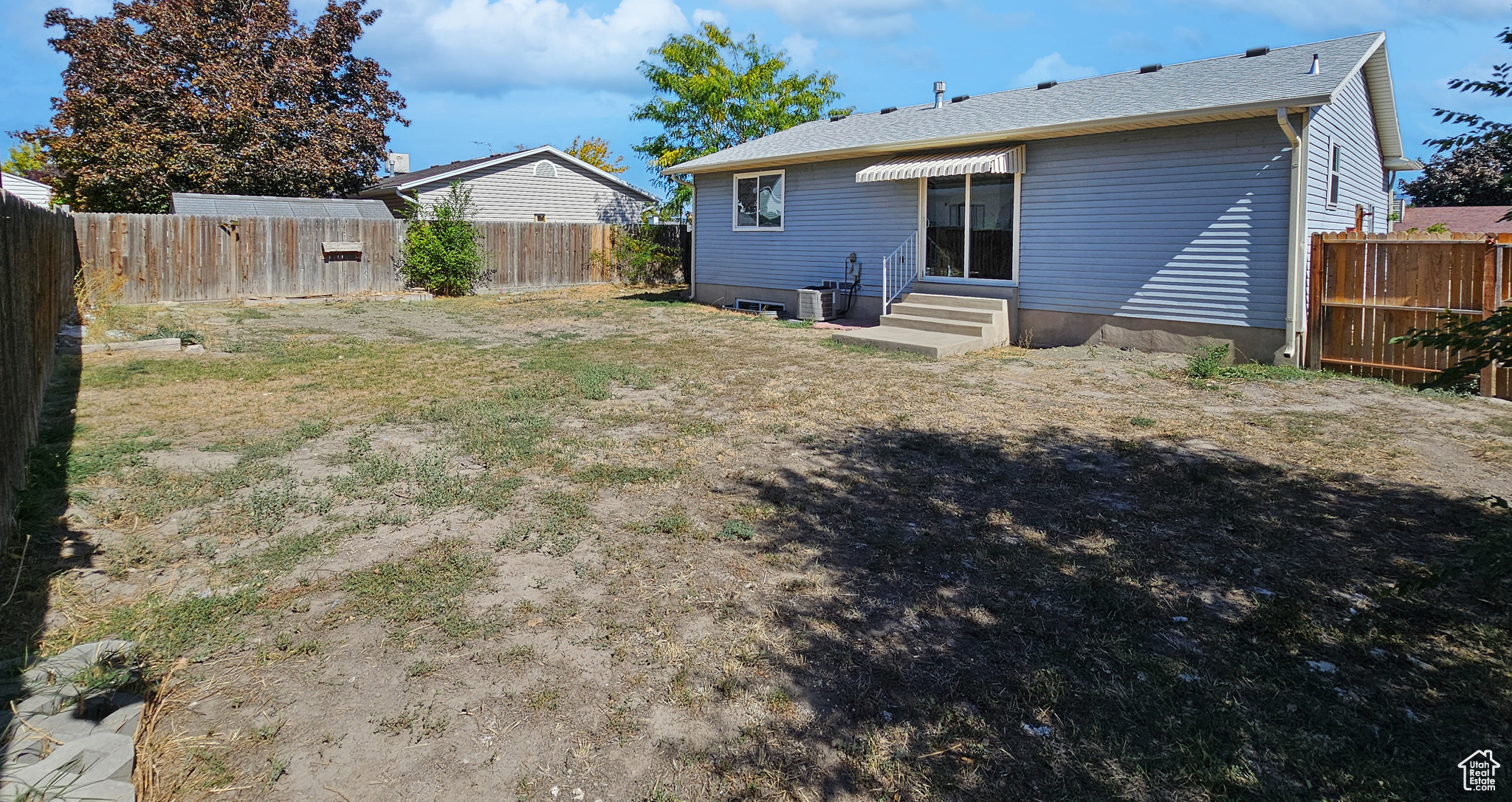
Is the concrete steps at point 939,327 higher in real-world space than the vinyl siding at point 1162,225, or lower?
lower

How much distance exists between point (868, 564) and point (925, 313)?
8.95 meters

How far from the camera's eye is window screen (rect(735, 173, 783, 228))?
1603 centimetres

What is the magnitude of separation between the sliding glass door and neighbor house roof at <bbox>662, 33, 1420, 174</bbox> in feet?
2.04

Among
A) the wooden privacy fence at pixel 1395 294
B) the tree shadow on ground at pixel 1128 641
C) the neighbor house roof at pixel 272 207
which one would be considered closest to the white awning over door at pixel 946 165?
the wooden privacy fence at pixel 1395 294

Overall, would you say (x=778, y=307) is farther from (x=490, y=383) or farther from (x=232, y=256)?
(x=232, y=256)

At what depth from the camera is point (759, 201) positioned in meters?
16.5

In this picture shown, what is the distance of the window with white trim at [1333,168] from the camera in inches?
410

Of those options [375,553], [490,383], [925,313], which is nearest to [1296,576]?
[375,553]

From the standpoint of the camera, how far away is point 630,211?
2816cm

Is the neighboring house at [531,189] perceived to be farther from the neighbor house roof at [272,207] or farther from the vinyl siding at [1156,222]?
the vinyl siding at [1156,222]

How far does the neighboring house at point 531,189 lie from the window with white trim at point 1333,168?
64.9 ft

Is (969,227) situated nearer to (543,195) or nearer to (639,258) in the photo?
(639,258)

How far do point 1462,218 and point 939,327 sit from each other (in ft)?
64.9

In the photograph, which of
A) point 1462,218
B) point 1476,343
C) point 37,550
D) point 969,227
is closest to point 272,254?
point 969,227
